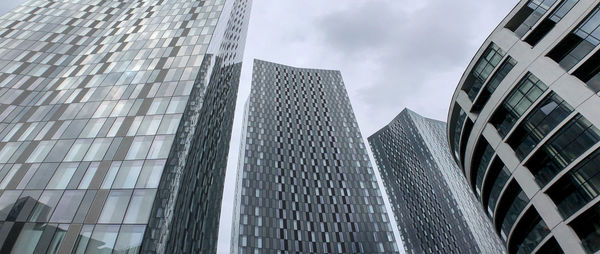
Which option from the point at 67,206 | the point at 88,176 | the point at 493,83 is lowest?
the point at 493,83

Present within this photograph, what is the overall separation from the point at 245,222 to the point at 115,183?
55569mm

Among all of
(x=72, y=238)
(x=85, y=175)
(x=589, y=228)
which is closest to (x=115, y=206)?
(x=72, y=238)

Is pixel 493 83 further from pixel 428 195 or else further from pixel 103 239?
pixel 428 195

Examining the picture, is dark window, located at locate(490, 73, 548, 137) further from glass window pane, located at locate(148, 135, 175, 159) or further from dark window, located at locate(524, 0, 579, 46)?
glass window pane, located at locate(148, 135, 175, 159)

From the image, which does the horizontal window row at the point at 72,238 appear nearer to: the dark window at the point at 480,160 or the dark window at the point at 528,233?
the dark window at the point at 528,233

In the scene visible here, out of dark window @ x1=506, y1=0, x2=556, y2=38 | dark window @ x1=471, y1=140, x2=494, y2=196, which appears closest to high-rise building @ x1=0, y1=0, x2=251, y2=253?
dark window @ x1=471, y1=140, x2=494, y2=196

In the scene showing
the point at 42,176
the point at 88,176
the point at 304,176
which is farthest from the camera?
the point at 304,176

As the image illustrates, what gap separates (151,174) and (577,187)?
2913cm

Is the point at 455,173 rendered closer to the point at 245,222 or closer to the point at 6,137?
the point at 245,222

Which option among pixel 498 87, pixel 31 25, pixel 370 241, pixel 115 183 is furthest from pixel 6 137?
pixel 370 241

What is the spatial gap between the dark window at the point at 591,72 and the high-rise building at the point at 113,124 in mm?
29446

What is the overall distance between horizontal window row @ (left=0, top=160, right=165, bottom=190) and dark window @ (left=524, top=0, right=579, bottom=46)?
31060mm

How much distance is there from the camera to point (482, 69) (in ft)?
92.0

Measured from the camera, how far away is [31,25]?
128 feet
